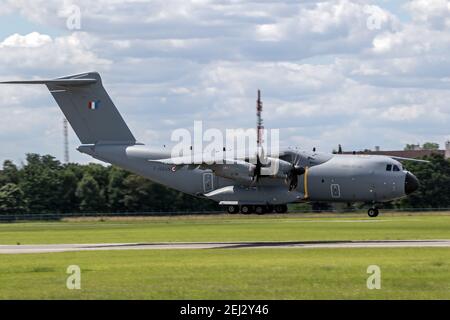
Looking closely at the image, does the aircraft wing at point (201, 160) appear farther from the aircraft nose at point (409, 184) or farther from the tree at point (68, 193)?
the tree at point (68, 193)

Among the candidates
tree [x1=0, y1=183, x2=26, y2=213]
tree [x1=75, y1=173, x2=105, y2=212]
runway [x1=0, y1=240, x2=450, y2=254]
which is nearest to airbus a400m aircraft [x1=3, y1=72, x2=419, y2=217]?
runway [x1=0, y1=240, x2=450, y2=254]

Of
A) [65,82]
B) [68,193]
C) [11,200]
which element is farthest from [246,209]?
[68,193]

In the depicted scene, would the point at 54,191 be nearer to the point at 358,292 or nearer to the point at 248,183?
the point at 248,183

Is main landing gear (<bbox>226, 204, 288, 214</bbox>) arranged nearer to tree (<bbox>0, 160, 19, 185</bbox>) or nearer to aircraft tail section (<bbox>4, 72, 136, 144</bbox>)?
aircraft tail section (<bbox>4, 72, 136, 144</bbox>)

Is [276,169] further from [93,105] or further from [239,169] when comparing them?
[93,105]

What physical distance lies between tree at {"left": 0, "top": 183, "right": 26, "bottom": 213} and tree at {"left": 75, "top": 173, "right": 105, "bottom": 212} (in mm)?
6314

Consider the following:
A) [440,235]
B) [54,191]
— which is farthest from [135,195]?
[440,235]

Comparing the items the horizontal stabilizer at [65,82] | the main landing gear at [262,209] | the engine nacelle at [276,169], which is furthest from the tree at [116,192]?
the engine nacelle at [276,169]

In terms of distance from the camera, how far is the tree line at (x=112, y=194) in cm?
10875

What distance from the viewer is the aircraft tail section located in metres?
57.5

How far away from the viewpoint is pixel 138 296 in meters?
25.5

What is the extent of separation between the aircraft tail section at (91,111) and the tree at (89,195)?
5420 centimetres

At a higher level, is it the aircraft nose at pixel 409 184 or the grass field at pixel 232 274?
the aircraft nose at pixel 409 184
